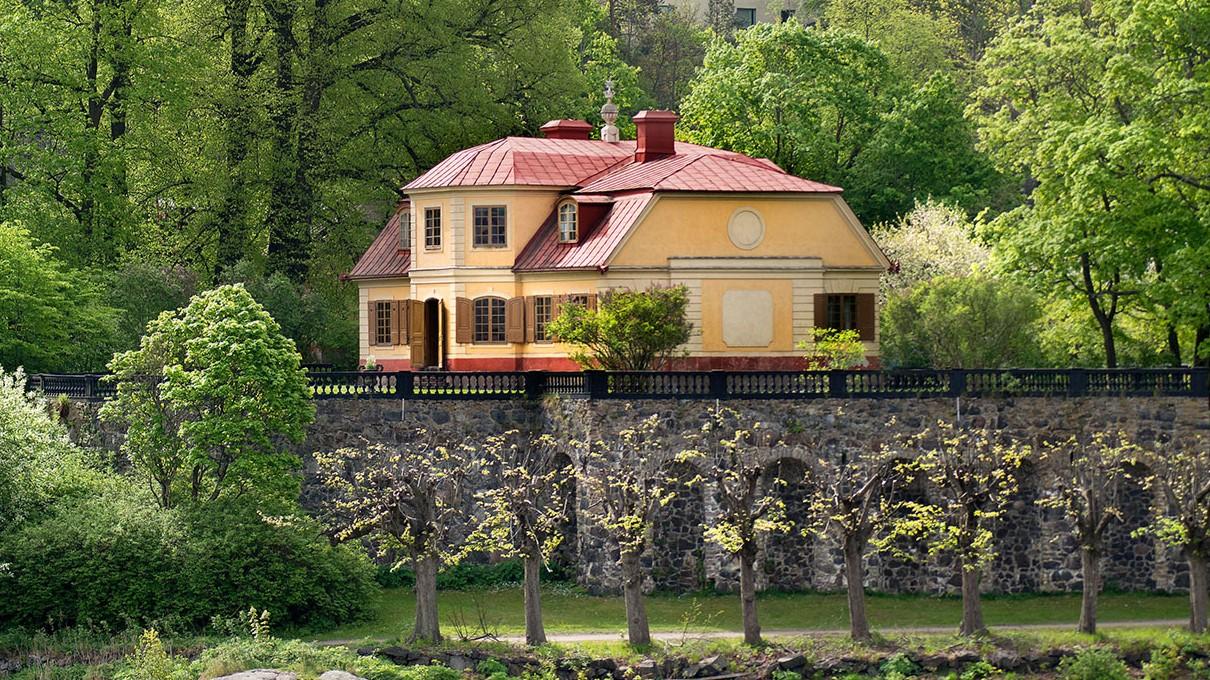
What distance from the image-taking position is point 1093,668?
43.5m

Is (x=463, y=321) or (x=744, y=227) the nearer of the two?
(x=744, y=227)

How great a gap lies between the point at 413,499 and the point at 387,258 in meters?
17.6

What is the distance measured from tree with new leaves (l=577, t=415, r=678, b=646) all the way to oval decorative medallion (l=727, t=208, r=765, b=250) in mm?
7864

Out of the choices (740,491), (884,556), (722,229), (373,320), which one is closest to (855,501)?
(740,491)

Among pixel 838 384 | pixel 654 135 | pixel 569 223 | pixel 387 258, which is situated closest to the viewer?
pixel 838 384

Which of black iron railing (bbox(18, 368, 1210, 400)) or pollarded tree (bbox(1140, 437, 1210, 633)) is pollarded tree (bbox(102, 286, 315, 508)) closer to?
black iron railing (bbox(18, 368, 1210, 400))

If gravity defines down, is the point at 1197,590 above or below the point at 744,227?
below

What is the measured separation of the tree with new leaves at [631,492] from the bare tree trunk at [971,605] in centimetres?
611

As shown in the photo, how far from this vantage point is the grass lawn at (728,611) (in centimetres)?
4709

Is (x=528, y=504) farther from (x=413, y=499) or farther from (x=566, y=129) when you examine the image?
(x=566, y=129)

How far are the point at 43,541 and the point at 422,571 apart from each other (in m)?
8.28

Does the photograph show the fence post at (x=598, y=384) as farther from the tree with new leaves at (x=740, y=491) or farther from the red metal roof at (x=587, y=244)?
the red metal roof at (x=587, y=244)

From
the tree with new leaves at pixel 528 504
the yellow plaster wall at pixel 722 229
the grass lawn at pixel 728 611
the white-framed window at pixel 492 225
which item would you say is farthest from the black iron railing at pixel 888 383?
the white-framed window at pixel 492 225

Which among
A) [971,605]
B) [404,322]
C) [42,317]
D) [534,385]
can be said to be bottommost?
[971,605]
